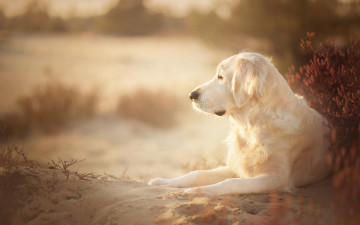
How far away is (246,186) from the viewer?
2924 mm

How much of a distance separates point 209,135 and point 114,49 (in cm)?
1412

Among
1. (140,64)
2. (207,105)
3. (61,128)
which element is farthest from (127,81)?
(207,105)

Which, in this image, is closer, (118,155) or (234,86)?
(234,86)

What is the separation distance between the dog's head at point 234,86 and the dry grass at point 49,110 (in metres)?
6.27

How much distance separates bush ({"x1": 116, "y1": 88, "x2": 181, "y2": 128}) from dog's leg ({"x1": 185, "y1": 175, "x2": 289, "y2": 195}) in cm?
678

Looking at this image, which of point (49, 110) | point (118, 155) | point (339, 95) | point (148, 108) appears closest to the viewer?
point (339, 95)

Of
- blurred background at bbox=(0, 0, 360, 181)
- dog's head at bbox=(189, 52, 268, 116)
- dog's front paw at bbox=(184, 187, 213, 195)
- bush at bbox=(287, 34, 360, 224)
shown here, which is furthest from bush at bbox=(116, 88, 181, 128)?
dog's front paw at bbox=(184, 187, 213, 195)

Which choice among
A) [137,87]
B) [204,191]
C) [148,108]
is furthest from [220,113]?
[137,87]

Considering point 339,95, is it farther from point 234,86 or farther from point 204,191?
point 204,191

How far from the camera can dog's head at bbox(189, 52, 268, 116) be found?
3088 mm

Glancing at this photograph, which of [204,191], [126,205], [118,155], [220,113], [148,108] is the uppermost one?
[148,108]

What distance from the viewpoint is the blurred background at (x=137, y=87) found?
7.59 meters

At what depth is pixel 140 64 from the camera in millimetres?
17484

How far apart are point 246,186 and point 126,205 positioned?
1.10 m
